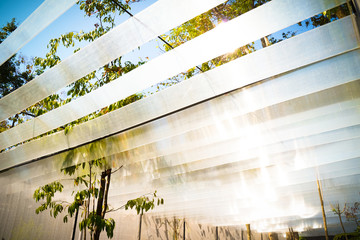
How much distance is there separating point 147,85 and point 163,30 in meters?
0.63

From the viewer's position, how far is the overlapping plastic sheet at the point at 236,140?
6.66 feet

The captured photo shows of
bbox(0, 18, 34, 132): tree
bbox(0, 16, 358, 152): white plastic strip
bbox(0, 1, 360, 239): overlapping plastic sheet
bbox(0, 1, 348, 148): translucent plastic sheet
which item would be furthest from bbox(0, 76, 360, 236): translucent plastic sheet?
bbox(0, 18, 34, 132): tree

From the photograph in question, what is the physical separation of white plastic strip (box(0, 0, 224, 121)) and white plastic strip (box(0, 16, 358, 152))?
10.1 inches

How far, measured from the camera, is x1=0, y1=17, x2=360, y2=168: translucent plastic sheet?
70.4 inches

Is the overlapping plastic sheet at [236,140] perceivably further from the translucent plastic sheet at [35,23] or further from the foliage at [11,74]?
the foliage at [11,74]

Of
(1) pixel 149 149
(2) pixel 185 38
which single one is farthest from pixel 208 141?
(2) pixel 185 38

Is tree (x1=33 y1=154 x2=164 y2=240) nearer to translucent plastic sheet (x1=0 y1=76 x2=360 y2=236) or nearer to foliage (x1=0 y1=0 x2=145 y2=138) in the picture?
translucent plastic sheet (x1=0 y1=76 x2=360 y2=236)

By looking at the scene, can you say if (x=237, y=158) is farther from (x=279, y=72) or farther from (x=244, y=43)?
(x=244, y=43)

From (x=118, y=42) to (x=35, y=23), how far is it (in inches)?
31.8

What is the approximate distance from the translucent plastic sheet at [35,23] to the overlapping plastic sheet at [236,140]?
3.71ft

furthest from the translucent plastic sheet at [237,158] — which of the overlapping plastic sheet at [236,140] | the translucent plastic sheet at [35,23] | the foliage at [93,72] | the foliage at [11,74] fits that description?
the foliage at [11,74]

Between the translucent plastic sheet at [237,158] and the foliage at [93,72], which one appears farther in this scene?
the foliage at [93,72]

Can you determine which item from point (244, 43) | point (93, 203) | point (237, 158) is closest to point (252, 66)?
point (244, 43)

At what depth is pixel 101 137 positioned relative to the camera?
10.4 ft
